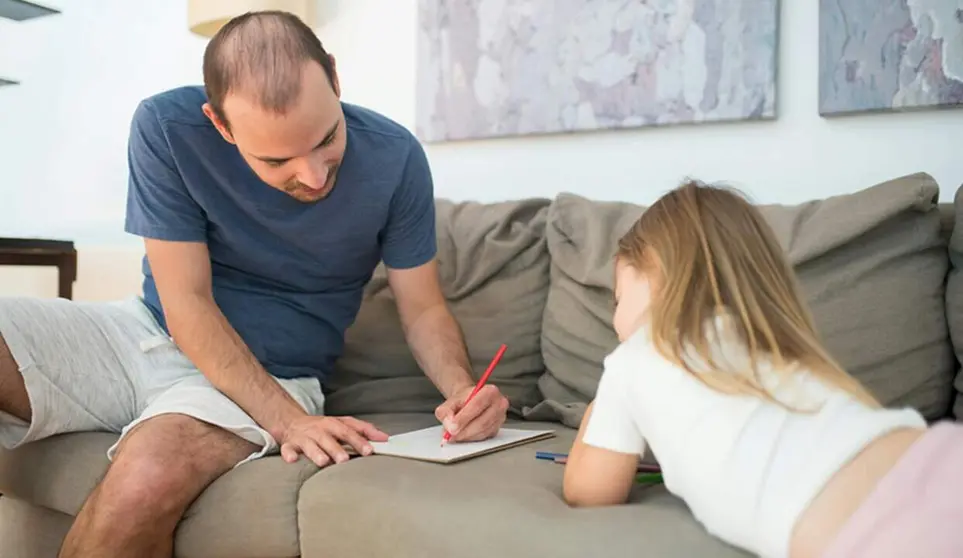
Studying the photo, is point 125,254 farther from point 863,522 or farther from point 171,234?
point 863,522

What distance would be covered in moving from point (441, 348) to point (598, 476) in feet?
2.03

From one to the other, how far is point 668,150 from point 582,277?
45 centimetres

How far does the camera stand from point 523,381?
176 centimetres

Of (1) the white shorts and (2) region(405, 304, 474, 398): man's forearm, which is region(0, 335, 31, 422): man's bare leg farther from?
(2) region(405, 304, 474, 398): man's forearm

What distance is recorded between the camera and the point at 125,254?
299 cm

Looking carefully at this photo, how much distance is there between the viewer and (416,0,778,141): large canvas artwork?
183 centimetres

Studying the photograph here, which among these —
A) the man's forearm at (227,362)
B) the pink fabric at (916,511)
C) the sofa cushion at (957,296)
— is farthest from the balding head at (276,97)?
the sofa cushion at (957,296)

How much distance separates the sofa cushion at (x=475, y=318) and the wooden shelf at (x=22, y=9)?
168cm

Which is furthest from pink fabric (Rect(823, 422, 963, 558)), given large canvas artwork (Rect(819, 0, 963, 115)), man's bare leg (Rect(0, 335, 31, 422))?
man's bare leg (Rect(0, 335, 31, 422))

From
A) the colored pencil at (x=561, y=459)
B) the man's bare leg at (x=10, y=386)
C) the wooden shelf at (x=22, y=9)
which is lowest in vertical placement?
the colored pencil at (x=561, y=459)

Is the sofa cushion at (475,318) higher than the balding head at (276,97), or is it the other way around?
the balding head at (276,97)

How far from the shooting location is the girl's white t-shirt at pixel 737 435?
0.85 m

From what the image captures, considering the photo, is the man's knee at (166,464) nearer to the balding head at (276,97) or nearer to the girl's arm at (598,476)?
the balding head at (276,97)

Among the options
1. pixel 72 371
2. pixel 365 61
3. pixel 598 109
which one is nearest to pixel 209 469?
pixel 72 371
